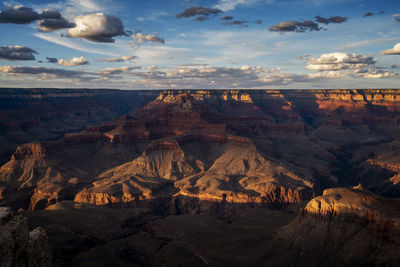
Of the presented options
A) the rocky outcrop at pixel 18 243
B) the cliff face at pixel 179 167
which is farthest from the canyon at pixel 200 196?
the rocky outcrop at pixel 18 243

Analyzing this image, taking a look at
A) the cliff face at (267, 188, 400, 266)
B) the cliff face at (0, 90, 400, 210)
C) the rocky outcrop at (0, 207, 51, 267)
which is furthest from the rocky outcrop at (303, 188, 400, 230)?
the rocky outcrop at (0, 207, 51, 267)

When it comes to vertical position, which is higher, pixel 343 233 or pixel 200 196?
pixel 343 233

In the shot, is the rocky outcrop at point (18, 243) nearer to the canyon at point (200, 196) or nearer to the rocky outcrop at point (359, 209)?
the canyon at point (200, 196)

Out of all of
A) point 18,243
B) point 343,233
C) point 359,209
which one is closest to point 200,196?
point 343,233

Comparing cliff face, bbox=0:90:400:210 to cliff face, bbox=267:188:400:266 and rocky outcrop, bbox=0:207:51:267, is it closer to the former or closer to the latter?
cliff face, bbox=267:188:400:266

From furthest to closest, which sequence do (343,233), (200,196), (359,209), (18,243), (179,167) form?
1. (179,167)
2. (200,196)
3. (343,233)
4. (359,209)
5. (18,243)

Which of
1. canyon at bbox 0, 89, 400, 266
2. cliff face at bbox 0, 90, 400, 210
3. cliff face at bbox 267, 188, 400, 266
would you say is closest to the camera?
cliff face at bbox 267, 188, 400, 266

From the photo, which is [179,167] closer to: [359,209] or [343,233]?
[343,233]
